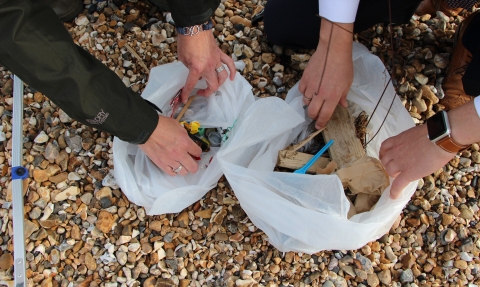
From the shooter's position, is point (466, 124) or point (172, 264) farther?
point (172, 264)

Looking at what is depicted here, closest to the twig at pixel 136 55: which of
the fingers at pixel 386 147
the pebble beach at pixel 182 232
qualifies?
the pebble beach at pixel 182 232

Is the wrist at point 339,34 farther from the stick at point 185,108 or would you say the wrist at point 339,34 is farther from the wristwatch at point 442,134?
the stick at point 185,108

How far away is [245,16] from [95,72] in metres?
0.86

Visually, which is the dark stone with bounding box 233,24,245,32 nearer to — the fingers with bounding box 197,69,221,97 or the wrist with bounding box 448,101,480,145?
the fingers with bounding box 197,69,221,97

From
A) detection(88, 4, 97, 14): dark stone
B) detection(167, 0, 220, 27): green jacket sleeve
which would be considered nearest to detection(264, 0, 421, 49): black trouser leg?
detection(167, 0, 220, 27): green jacket sleeve

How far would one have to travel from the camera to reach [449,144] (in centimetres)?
89

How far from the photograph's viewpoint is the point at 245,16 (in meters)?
1.63

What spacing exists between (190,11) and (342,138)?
582mm

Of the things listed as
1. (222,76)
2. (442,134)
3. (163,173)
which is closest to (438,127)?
(442,134)

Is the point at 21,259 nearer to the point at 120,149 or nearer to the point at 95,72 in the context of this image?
the point at 120,149

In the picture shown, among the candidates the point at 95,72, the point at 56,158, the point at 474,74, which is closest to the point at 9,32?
the point at 95,72

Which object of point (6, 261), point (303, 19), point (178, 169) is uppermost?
point (303, 19)

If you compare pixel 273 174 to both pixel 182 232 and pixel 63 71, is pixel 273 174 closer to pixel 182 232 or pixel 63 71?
pixel 182 232

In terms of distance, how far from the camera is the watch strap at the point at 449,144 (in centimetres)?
88
